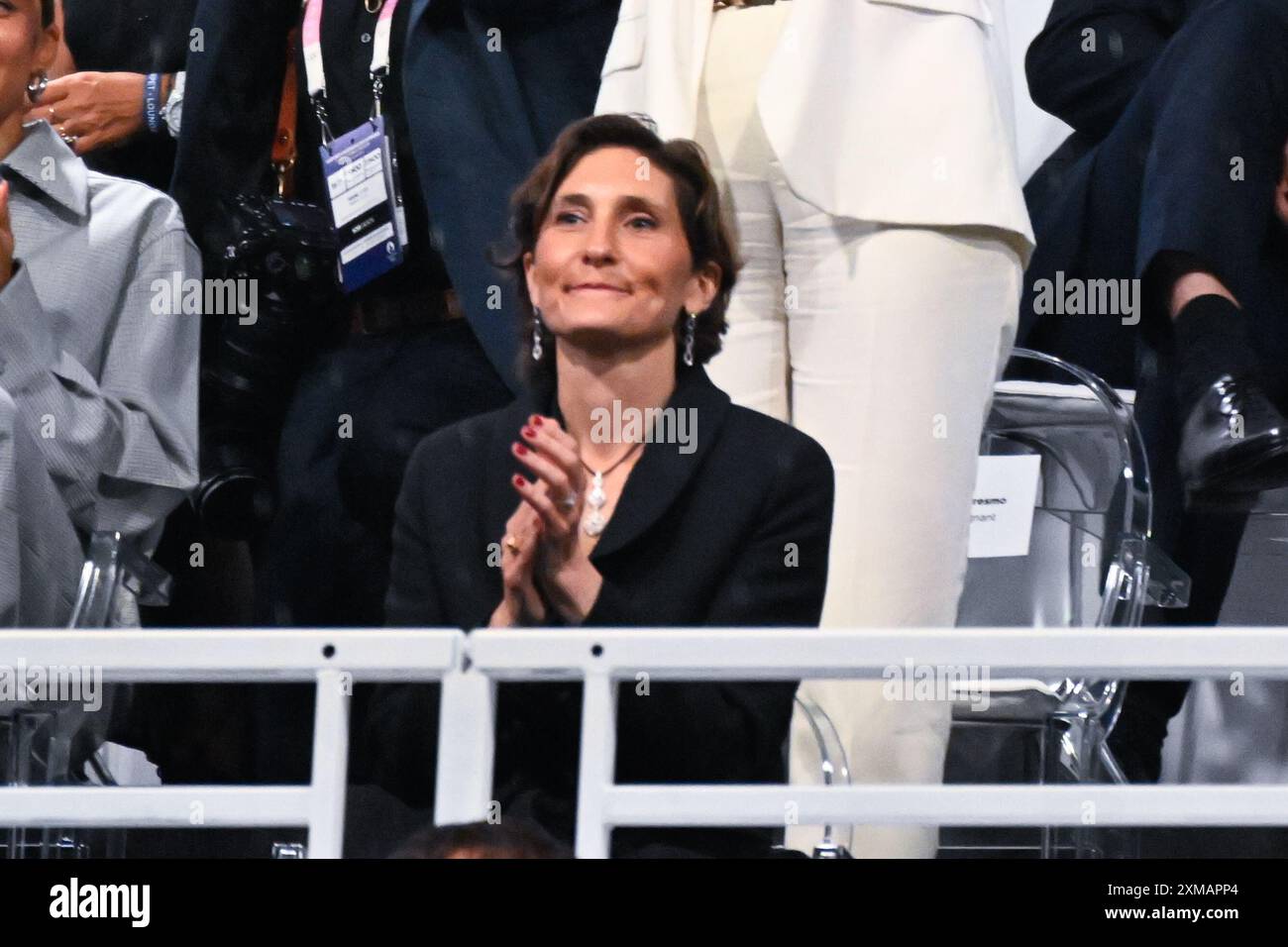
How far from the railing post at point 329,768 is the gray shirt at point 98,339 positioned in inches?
35.9

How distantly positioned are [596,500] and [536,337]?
207 mm

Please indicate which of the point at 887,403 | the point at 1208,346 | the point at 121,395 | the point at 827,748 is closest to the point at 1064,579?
the point at 1208,346

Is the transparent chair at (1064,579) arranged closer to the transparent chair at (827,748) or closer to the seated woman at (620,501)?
the transparent chair at (827,748)

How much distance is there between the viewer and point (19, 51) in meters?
2.43

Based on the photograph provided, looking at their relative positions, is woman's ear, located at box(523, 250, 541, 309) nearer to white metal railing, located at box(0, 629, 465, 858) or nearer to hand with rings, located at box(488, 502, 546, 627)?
hand with rings, located at box(488, 502, 546, 627)

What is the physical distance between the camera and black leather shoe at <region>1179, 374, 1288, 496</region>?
87.9 inches

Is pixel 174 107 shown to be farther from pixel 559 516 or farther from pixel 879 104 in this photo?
pixel 559 516

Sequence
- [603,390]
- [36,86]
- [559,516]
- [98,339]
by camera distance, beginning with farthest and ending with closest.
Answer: [36,86]
[98,339]
[603,390]
[559,516]

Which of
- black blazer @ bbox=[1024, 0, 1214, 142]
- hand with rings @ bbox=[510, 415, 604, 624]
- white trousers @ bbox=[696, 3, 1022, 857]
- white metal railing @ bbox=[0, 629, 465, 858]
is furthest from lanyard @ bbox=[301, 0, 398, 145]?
white metal railing @ bbox=[0, 629, 465, 858]

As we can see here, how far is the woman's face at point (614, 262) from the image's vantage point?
6.56 ft

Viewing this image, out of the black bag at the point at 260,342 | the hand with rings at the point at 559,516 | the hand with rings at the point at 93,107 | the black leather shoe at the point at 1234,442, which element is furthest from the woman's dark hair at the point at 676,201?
the hand with rings at the point at 93,107

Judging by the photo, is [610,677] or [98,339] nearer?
[610,677]

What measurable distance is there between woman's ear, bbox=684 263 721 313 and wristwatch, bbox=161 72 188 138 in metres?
0.96
